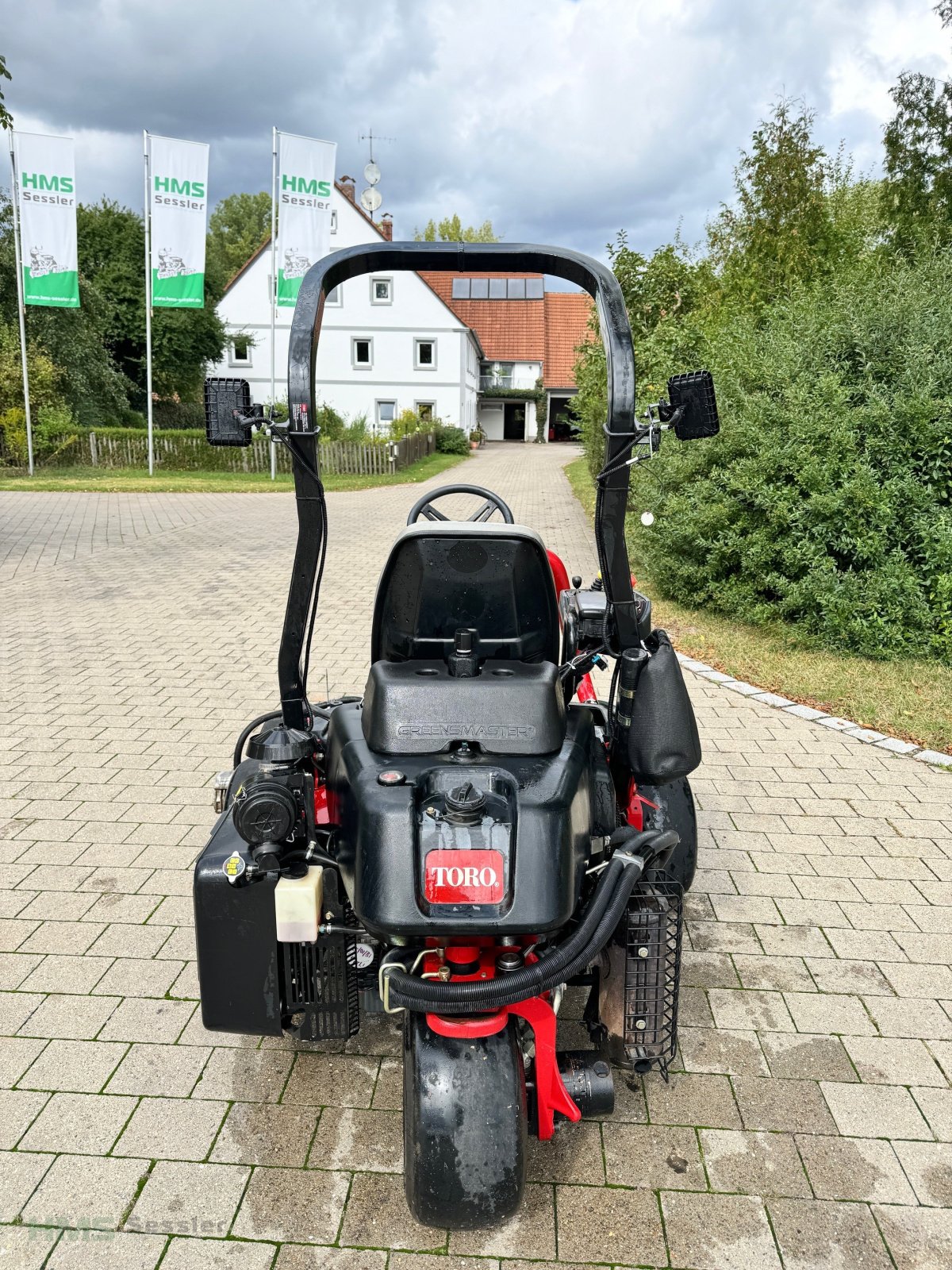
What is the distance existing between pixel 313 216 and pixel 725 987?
21.1 meters

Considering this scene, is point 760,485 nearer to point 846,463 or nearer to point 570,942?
point 846,463

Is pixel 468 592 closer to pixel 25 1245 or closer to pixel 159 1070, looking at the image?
pixel 159 1070

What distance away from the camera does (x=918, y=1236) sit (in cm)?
225

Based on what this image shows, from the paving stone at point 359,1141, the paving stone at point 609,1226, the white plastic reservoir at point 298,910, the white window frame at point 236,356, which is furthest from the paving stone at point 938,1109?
the white window frame at point 236,356

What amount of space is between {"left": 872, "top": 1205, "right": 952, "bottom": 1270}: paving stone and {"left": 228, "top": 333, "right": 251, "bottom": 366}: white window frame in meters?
39.0

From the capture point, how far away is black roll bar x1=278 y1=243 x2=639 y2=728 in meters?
2.38

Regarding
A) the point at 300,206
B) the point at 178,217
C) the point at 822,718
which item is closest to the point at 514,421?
the point at 300,206

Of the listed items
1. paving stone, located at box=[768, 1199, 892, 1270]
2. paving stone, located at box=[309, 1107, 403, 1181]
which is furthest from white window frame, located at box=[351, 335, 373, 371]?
paving stone, located at box=[768, 1199, 892, 1270]

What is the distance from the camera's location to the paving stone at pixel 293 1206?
2.24 m

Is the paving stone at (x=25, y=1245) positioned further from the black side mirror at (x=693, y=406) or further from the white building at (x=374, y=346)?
the white building at (x=374, y=346)

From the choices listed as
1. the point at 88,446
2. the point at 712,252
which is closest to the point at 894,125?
the point at 712,252

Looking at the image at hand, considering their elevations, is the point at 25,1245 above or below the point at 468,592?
below

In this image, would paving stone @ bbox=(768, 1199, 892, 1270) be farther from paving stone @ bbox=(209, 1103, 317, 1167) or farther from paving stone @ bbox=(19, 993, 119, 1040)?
A: paving stone @ bbox=(19, 993, 119, 1040)

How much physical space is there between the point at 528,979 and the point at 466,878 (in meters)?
0.26
